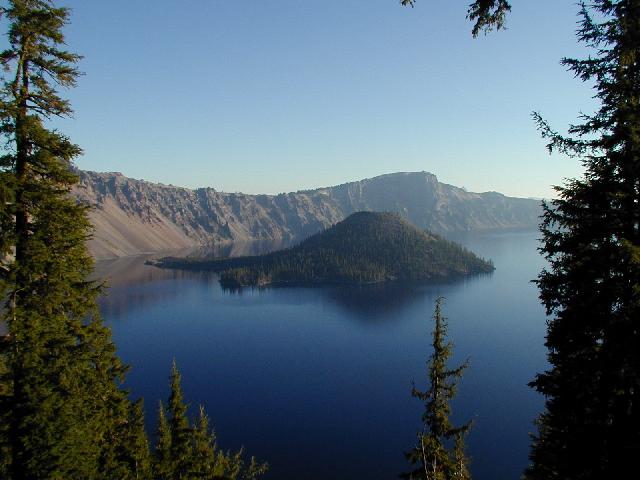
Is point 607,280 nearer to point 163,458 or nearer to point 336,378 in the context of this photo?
point 163,458

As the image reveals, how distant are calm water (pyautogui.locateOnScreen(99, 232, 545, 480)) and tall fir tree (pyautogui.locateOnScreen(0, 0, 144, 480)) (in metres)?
61.6

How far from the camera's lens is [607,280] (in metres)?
12.2

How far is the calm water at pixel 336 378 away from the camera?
77.3 metres

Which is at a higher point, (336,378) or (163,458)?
(163,458)

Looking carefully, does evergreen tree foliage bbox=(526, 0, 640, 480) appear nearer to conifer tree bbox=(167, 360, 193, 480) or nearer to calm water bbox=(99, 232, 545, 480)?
conifer tree bbox=(167, 360, 193, 480)

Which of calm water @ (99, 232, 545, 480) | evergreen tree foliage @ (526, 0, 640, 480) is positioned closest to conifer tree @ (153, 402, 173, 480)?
evergreen tree foliage @ (526, 0, 640, 480)

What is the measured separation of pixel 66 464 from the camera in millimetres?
15828

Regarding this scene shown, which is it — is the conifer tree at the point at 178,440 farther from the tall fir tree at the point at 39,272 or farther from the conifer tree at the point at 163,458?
the tall fir tree at the point at 39,272

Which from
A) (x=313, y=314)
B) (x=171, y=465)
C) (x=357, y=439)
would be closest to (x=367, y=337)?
(x=313, y=314)

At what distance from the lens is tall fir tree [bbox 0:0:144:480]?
14.7 m

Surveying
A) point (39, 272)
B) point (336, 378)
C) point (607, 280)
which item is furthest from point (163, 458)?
point (336, 378)

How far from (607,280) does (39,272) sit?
1784 cm

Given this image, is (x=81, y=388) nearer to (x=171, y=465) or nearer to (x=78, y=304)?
(x=78, y=304)

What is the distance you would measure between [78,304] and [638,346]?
17846 millimetres
